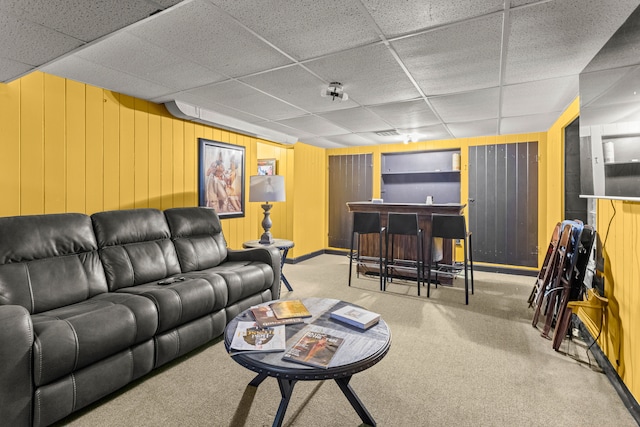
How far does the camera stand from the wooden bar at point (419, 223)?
4.28 metres

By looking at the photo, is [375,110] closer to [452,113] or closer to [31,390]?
[452,113]

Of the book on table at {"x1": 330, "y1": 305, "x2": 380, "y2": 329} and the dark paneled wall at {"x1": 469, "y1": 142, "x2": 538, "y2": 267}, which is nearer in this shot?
the book on table at {"x1": 330, "y1": 305, "x2": 380, "y2": 329}

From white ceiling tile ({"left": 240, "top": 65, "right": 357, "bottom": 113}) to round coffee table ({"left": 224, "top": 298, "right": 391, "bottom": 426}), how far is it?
192 cm

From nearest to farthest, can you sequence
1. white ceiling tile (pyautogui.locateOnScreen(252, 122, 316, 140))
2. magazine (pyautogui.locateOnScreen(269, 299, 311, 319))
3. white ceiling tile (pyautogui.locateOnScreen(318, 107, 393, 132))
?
magazine (pyautogui.locateOnScreen(269, 299, 311, 319)) → white ceiling tile (pyautogui.locateOnScreen(318, 107, 393, 132)) → white ceiling tile (pyautogui.locateOnScreen(252, 122, 316, 140))

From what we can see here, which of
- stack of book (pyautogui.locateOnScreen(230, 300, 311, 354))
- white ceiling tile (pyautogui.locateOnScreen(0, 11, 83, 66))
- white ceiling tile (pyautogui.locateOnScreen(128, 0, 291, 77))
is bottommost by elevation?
stack of book (pyautogui.locateOnScreen(230, 300, 311, 354))

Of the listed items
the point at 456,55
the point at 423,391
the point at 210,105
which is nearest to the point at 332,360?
the point at 423,391

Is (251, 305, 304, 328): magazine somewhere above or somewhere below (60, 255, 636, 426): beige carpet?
above

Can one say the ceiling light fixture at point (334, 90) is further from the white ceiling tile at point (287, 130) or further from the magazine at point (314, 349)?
the magazine at point (314, 349)

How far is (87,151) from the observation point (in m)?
2.95

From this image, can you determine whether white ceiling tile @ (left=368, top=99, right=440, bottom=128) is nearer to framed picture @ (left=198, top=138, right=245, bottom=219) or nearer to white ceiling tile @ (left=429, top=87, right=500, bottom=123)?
white ceiling tile @ (left=429, top=87, right=500, bottom=123)

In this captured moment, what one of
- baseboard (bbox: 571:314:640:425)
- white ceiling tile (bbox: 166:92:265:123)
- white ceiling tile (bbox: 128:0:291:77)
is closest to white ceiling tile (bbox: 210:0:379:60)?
white ceiling tile (bbox: 128:0:291:77)

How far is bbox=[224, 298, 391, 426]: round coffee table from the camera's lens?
137 centimetres

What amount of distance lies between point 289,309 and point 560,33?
243 cm

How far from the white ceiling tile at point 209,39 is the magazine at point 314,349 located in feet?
6.07
